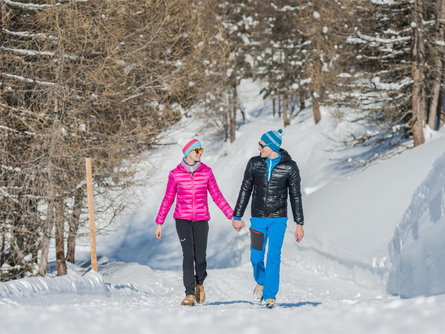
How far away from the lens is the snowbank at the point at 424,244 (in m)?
5.96

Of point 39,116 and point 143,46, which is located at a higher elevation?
point 143,46

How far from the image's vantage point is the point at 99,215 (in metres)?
15.7

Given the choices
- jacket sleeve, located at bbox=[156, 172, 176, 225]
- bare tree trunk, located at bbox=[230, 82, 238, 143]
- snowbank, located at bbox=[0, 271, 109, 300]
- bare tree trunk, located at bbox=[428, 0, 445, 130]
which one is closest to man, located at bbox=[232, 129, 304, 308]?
jacket sleeve, located at bbox=[156, 172, 176, 225]

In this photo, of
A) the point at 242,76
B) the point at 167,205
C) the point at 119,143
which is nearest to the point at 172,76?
the point at 119,143

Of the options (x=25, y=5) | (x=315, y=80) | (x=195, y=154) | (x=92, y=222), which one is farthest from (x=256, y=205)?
(x=315, y=80)

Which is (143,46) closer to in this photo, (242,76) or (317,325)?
(317,325)

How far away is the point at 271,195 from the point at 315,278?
19.2ft

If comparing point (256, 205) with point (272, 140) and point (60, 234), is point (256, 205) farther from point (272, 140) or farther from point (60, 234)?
point (60, 234)

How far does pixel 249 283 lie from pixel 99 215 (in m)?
5.78

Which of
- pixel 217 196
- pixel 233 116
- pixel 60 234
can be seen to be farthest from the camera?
pixel 233 116

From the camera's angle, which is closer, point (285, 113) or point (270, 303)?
point (270, 303)

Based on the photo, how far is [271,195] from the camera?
6.39m

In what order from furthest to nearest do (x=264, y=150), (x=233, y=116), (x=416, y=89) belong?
(x=233, y=116) → (x=416, y=89) → (x=264, y=150)

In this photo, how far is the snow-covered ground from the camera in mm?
3518
